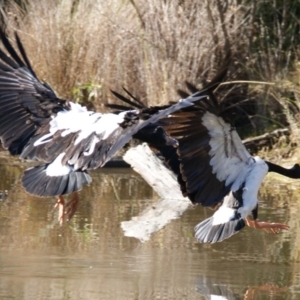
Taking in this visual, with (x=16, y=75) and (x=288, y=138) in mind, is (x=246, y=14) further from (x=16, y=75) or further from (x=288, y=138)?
(x=16, y=75)

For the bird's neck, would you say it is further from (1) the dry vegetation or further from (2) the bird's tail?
(1) the dry vegetation

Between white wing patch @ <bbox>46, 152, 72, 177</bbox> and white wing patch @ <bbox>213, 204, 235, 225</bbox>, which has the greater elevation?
white wing patch @ <bbox>46, 152, 72, 177</bbox>

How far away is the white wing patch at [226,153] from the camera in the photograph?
6.68 meters

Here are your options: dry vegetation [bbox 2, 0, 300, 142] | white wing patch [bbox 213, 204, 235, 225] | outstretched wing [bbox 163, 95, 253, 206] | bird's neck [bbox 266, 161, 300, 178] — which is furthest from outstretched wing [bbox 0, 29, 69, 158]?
dry vegetation [bbox 2, 0, 300, 142]

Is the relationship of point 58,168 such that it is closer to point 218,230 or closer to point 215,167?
point 215,167

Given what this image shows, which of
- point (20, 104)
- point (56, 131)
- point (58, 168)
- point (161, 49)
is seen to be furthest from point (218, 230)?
point (161, 49)

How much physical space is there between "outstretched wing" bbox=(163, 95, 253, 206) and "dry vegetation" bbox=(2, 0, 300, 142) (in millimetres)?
4474

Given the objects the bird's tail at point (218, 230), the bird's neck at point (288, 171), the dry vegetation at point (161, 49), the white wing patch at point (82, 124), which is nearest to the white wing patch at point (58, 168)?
the white wing patch at point (82, 124)

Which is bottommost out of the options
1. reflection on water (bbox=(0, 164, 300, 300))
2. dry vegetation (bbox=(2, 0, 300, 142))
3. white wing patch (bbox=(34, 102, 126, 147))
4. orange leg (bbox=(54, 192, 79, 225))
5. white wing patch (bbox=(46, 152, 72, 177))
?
reflection on water (bbox=(0, 164, 300, 300))

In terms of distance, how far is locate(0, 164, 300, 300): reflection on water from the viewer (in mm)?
6195

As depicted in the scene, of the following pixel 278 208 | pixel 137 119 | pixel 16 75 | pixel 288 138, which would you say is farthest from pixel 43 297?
pixel 288 138

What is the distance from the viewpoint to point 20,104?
26.2 ft

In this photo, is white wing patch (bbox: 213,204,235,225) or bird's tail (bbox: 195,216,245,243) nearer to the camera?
bird's tail (bbox: 195,216,245,243)

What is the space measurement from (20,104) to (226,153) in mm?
1858
